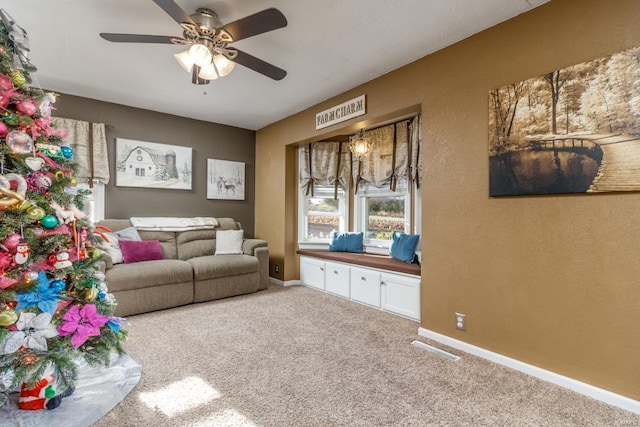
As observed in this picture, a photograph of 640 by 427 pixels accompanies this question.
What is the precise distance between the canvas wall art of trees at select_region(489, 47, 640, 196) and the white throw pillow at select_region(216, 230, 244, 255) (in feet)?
11.2

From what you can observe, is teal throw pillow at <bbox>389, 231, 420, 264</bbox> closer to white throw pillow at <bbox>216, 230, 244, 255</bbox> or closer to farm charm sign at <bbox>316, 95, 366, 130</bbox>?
farm charm sign at <bbox>316, 95, 366, 130</bbox>

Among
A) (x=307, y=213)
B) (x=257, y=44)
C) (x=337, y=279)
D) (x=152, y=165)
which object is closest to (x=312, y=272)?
(x=337, y=279)

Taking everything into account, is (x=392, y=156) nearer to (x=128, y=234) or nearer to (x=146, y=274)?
(x=146, y=274)

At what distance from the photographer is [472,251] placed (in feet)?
8.41

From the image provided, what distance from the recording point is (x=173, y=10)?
184 centimetres

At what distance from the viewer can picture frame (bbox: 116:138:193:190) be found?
4305 millimetres

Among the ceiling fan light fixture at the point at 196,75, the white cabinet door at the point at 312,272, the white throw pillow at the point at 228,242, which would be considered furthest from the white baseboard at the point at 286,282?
the ceiling fan light fixture at the point at 196,75

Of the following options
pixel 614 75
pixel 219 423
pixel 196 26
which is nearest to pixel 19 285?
pixel 219 423

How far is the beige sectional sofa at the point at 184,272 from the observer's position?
3.37m

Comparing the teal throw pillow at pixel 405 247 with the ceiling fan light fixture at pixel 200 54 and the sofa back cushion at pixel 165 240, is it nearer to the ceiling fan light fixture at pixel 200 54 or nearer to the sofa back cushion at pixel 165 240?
the ceiling fan light fixture at pixel 200 54

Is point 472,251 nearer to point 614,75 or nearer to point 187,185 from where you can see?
point 614,75

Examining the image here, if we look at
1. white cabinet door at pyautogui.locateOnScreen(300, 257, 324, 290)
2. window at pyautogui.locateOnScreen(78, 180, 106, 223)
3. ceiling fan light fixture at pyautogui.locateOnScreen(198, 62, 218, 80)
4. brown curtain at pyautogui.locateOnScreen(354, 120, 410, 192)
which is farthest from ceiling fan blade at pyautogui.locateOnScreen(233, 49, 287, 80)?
window at pyautogui.locateOnScreen(78, 180, 106, 223)

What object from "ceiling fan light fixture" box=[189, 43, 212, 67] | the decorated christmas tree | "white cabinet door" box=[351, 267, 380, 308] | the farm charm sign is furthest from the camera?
"white cabinet door" box=[351, 267, 380, 308]

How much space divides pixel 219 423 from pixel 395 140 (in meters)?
3.69
